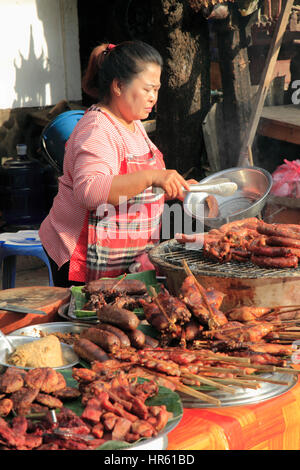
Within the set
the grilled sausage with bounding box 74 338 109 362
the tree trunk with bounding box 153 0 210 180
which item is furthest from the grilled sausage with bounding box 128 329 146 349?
the tree trunk with bounding box 153 0 210 180

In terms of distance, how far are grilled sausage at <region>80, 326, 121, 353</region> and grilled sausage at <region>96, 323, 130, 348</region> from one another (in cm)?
2

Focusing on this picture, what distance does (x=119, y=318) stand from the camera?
8.01 ft

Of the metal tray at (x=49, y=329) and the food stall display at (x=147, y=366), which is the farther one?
the metal tray at (x=49, y=329)

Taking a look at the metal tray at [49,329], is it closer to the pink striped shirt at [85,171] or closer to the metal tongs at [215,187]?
the pink striped shirt at [85,171]

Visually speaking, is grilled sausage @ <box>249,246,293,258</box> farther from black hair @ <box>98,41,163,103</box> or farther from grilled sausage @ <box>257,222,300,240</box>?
black hair @ <box>98,41,163,103</box>

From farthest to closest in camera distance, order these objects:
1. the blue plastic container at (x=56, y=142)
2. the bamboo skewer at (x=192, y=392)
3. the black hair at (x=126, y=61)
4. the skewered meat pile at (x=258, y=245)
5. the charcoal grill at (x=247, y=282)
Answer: the blue plastic container at (x=56, y=142)
the black hair at (x=126, y=61)
the skewered meat pile at (x=258, y=245)
the charcoal grill at (x=247, y=282)
the bamboo skewer at (x=192, y=392)

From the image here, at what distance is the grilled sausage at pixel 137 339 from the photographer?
7.90 feet

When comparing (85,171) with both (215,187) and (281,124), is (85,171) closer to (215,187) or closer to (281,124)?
(215,187)

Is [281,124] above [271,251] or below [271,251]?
above

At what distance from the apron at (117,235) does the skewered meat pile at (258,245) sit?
1.98 ft

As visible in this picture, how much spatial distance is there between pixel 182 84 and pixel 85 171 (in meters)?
3.83

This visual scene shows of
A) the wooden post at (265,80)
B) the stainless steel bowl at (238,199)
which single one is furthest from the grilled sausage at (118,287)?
the wooden post at (265,80)

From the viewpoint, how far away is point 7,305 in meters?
2.88

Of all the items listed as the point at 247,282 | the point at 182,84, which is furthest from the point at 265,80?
the point at 247,282
